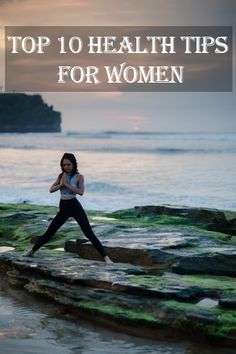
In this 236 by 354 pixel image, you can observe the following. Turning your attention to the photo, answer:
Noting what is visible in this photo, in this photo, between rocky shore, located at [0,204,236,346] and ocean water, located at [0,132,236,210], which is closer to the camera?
rocky shore, located at [0,204,236,346]

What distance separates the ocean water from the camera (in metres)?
36.6

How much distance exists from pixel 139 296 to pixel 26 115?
98412 millimetres

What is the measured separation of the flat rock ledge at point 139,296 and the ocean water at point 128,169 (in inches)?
738

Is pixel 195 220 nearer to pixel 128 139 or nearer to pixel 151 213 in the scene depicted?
pixel 151 213

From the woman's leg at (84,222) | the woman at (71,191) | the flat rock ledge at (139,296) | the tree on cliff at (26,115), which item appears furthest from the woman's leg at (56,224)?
the tree on cliff at (26,115)

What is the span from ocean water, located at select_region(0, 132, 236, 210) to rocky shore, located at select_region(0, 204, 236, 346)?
16663mm

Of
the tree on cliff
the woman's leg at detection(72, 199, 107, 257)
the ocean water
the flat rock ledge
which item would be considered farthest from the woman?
the tree on cliff

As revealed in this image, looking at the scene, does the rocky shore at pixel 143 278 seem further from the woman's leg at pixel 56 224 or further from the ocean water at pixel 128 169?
the ocean water at pixel 128 169

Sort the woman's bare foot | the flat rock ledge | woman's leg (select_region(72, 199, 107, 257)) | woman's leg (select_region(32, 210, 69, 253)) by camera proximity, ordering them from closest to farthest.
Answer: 1. the flat rock ledge
2. the woman's bare foot
3. woman's leg (select_region(72, 199, 107, 257))
4. woman's leg (select_region(32, 210, 69, 253))

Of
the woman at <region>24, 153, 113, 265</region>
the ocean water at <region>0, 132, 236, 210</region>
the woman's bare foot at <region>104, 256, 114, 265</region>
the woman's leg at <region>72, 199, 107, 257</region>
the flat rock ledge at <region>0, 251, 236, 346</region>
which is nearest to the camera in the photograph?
the flat rock ledge at <region>0, 251, 236, 346</region>

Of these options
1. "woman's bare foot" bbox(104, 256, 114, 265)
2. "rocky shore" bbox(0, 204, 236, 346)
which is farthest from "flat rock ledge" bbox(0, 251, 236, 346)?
"woman's bare foot" bbox(104, 256, 114, 265)

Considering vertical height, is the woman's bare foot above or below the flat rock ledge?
above

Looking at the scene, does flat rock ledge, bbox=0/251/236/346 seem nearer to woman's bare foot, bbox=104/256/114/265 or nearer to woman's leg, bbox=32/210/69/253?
woman's bare foot, bbox=104/256/114/265

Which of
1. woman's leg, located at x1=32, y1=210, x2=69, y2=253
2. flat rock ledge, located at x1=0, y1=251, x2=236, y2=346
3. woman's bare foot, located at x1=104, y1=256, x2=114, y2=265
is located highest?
woman's leg, located at x1=32, y1=210, x2=69, y2=253
